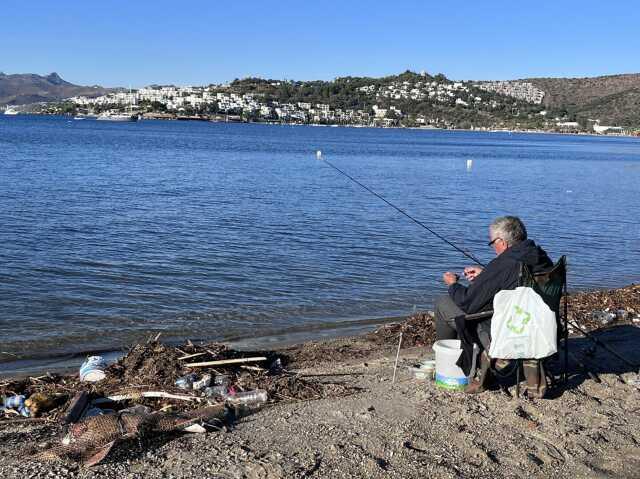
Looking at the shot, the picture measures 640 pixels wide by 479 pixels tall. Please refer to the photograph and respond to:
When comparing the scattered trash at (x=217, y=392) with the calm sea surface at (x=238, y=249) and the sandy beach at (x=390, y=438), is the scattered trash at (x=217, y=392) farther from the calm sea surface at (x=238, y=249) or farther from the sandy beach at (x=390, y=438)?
the calm sea surface at (x=238, y=249)

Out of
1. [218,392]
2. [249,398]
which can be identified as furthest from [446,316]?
[218,392]

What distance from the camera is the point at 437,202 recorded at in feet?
96.9

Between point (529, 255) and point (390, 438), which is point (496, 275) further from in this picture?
point (390, 438)

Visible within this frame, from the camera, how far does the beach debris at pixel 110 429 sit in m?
4.76

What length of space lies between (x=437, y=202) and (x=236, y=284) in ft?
59.8

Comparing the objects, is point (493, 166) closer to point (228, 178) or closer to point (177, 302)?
point (228, 178)

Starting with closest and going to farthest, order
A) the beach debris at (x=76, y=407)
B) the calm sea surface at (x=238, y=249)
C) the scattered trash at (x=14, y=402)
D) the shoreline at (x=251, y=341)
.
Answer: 1. the beach debris at (x=76, y=407)
2. the scattered trash at (x=14, y=402)
3. the shoreline at (x=251, y=341)
4. the calm sea surface at (x=238, y=249)

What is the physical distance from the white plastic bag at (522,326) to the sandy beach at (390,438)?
0.50 meters

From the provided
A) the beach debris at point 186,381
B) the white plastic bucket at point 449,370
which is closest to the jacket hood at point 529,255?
the white plastic bucket at point 449,370

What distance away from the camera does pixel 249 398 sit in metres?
5.96

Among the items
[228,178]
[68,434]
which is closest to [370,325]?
[68,434]

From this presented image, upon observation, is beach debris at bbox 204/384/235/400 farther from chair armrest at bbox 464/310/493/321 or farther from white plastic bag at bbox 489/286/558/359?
white plastic bag at bbox 489/286/558/359

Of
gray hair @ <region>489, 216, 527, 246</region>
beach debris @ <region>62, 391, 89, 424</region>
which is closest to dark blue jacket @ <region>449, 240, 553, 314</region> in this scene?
gray hair @ <region>489, 216, 527, 246</region>

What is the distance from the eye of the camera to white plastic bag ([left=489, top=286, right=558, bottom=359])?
223 inches
